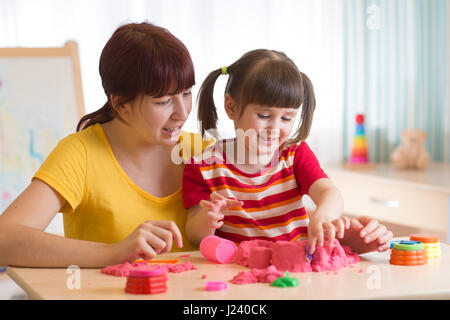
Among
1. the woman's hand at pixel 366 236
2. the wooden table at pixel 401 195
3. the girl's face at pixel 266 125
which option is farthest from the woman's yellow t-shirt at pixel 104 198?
the wooden table at pixel 401 195

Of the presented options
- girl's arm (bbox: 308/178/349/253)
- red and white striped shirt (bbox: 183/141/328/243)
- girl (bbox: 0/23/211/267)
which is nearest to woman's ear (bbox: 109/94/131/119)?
girl (bbox: 0/23/211/267)

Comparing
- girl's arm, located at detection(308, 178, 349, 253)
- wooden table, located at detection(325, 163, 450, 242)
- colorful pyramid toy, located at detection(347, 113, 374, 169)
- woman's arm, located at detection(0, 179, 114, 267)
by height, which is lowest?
wooden table, located at detection(325, 163, 450, 242)

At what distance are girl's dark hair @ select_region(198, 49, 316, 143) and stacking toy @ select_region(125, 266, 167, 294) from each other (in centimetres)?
46

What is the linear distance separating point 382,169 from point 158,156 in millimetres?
1763

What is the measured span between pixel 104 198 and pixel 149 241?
274 mm

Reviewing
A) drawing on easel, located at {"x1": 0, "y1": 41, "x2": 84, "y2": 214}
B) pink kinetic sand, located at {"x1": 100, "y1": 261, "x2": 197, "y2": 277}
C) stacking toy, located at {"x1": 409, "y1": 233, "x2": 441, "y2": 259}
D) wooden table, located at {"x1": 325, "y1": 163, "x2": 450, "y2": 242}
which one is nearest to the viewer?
pink kinetic sand, located at {"x1": 100, "y1": 261, "x2": 197, "y2": 277}

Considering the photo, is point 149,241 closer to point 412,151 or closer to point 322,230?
point 322,230

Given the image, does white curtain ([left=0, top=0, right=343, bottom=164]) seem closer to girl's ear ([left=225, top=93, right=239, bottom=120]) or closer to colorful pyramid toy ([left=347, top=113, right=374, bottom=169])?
colorful pyramid toy ([left=347, top=113, right=374, bottom=169])

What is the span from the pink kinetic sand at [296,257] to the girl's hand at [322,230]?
0.05ft

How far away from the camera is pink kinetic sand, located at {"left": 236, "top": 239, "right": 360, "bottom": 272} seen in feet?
3.32

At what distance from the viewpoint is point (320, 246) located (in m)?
1.02
